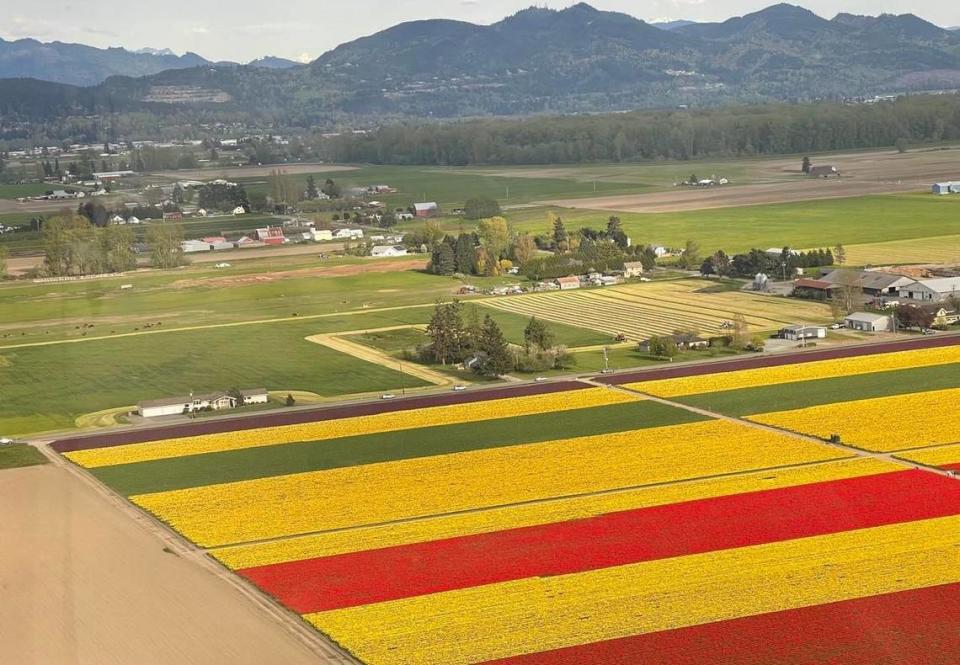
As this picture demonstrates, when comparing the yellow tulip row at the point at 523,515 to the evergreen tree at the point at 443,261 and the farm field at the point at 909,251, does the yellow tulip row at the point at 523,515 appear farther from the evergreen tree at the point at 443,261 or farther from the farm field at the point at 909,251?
the evergreen tree at the point at 443,261

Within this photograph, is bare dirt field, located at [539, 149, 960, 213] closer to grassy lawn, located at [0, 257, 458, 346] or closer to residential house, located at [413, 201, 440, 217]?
residential house, located at [413, 201, 440, 217]

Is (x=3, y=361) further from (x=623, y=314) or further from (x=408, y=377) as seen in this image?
(x=623, y=314)

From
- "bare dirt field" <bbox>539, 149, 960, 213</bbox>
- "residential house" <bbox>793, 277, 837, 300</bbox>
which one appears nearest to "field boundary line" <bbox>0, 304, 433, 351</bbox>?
"residential house" <bbox>793, 277, 837, 300</bbox>

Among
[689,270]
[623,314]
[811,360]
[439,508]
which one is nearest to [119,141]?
[689,270]

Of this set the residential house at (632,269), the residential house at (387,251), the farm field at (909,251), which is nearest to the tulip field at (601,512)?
the farm field at (909,251)

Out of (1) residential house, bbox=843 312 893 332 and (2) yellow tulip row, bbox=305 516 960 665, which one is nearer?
(2) yellow tulip row, bbox=305 516 960 665

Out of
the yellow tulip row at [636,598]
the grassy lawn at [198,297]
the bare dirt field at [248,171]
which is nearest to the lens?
the yellow tulip row at [636,598]
